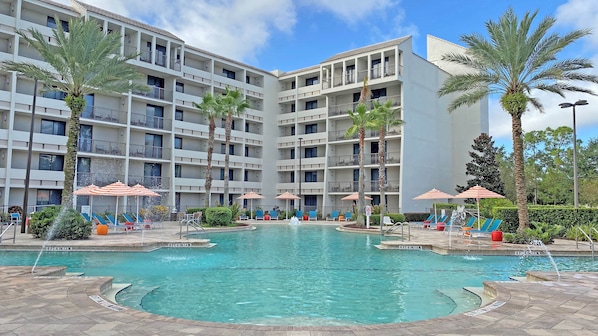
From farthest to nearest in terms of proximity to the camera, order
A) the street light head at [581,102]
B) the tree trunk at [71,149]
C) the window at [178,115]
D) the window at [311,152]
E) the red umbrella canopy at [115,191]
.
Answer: the window at [311,152] < the window at [178,115] < the street light head at [581,102] < the red umbrella canopy at [115,191] < the tree trunk at [71,149]

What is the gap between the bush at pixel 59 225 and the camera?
57.6ft

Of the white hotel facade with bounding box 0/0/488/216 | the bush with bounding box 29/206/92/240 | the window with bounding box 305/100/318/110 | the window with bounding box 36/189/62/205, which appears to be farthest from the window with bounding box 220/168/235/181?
the bush with bounding box 29/206/92/240

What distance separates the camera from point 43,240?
17188 millimetres

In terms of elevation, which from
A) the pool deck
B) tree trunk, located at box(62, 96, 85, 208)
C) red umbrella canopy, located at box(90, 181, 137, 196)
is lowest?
the pool deck

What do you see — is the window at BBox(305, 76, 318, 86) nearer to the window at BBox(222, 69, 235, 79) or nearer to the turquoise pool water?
the window at BBox(222, 69, 235, 79)

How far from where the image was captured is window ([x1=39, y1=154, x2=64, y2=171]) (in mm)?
30781

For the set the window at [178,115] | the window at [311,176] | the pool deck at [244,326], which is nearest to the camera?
the pool deck at [244,326]

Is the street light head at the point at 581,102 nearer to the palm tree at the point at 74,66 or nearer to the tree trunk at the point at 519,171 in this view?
the tree trunk at the point at 519,171

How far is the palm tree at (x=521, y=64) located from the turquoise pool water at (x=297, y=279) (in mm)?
6911

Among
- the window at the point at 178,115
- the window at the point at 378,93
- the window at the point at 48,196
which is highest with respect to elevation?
the window at the point at 378,93

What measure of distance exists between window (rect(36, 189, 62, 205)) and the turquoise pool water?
1811cm

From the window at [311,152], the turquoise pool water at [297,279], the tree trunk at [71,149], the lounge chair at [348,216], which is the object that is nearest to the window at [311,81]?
the window at [311,152]

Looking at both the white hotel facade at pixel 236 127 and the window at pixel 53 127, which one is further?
the window at pixel 53 127

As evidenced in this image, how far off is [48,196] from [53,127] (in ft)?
17.0
